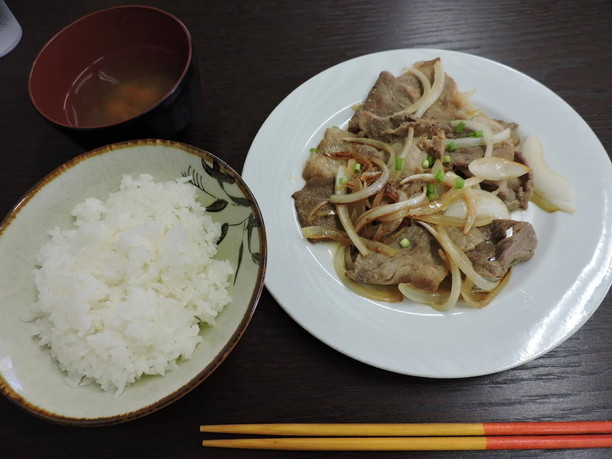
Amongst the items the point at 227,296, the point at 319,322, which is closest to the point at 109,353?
the point at 227,296

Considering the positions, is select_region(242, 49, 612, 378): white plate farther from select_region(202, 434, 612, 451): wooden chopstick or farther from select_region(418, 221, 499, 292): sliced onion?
select_region(202, 434, 612, 451): wooden chopstick

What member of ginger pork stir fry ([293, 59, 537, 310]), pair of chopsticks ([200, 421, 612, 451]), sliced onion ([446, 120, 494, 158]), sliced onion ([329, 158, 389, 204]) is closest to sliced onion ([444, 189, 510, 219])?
ginger pork stir fry ([293, 59, 537, 310])

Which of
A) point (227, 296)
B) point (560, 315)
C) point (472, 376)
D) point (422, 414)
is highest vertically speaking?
point (227, 296)

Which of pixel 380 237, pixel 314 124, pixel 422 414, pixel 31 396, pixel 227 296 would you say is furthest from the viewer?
pixel 314 124

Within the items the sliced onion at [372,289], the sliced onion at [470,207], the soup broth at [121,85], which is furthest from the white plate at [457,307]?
the soup broth at [121,85]

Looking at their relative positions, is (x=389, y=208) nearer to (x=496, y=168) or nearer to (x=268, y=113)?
(x=496, y=168)

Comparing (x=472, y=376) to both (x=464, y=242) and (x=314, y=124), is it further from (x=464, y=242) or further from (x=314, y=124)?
(x=314, y=124)

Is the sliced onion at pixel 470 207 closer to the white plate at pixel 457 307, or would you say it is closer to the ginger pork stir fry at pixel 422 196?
the ginger pork stir fry at pixel 422 196
